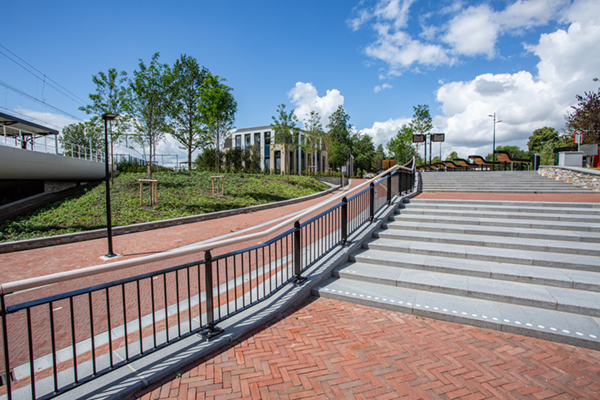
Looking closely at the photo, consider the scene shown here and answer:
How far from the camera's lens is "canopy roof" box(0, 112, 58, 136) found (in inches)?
626

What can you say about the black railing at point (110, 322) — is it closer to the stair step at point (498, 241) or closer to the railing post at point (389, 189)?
the stair step at point (498, 241)

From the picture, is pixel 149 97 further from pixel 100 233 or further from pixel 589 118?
pixel 589 118

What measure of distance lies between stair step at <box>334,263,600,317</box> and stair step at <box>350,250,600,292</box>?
0.08 m

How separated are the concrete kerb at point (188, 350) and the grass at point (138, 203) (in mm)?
8988

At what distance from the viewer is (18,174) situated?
12766mm

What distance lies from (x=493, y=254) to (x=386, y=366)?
11.1 feet

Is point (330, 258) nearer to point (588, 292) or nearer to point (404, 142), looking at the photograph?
point (588, 292)

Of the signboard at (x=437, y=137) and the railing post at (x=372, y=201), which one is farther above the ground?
the signboard at (x=437, y=137)

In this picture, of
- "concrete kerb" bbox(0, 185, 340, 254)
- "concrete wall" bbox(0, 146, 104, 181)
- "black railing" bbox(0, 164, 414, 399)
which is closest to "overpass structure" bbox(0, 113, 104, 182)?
"concrete wall" bbox(0, 146, 104, 181)

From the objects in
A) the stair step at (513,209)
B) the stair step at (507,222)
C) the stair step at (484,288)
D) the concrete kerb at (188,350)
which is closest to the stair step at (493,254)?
the stair step at (484,288)

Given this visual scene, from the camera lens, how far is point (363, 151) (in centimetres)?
6938

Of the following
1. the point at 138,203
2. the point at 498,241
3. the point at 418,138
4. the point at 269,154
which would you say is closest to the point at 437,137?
the point at 418,138

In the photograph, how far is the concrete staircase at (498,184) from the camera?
11674 millimetres

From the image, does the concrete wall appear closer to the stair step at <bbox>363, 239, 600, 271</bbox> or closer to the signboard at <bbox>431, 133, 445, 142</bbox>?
the stair step at <bbox>363, 239, 600, 271</bbox>
